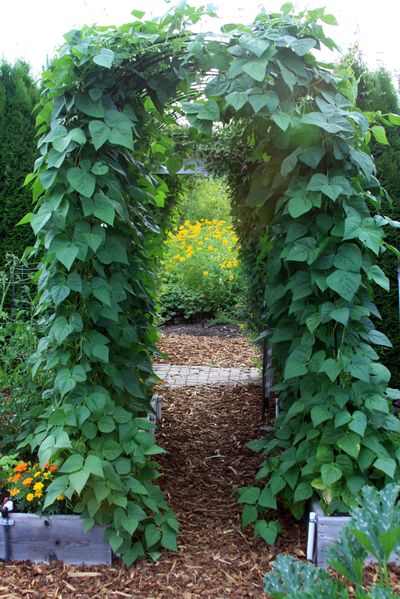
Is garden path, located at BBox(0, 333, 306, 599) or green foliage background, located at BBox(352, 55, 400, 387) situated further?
green foliage background, located at BBox(352, 55, 400, 387)

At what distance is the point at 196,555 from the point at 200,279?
6.58m

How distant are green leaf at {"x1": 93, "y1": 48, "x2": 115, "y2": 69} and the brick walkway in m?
3.96

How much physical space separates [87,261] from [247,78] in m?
1.00

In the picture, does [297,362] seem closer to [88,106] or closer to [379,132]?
[379,132]

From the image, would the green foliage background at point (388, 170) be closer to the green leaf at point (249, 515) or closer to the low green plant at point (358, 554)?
the green leaf at point (249, 515)

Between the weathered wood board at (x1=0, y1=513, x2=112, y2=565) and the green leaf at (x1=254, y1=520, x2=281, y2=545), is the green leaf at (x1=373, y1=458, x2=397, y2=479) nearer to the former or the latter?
the green leaf at (x1=254, y1=520, x2=281, y2=545)

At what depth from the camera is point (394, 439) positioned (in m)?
2.69

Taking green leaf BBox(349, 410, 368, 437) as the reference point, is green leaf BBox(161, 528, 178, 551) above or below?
below

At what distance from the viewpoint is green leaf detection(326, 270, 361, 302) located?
8.02 ft

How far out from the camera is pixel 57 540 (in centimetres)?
257

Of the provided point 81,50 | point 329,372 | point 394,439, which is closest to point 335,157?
point 329,372

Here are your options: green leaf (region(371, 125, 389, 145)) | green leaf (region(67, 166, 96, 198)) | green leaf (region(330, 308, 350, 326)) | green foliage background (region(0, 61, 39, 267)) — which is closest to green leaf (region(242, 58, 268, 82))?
green leaf (region(371, 125, 389, 145))

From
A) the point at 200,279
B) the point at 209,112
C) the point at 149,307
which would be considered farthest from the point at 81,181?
the point at 200,279

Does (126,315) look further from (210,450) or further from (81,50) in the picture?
→ (210,450)
